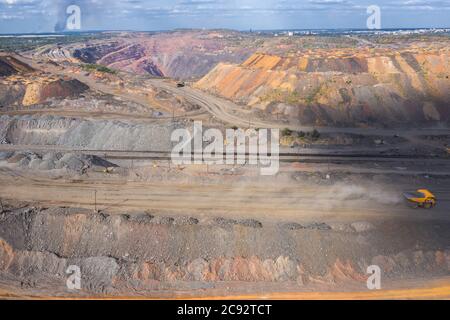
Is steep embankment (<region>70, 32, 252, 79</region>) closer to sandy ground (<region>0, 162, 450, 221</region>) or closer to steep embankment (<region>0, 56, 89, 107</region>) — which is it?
steep embankment (<region>0, 56, 89, 107</region>)

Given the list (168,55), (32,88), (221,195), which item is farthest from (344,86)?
(168,55)

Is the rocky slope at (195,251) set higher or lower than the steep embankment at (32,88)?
lower

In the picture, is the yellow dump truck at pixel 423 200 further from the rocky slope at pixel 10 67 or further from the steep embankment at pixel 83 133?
the rocky slope at pixel 10 67

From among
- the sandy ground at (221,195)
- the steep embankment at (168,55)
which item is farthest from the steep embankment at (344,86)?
the steep embankment at (168,55)

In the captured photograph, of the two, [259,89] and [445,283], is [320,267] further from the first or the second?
[259,89]

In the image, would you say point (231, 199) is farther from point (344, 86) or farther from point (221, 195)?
point (344, 86)

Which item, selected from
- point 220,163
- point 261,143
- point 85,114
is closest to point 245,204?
point 220,163
